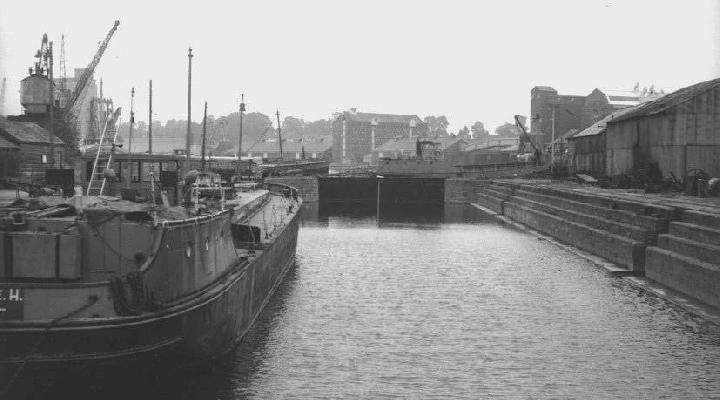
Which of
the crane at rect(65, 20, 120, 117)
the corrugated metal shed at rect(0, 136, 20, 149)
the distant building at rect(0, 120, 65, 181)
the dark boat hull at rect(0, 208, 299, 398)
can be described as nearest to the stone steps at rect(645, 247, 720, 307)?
the dark boat hull at rect(0, 208, 299, 398)

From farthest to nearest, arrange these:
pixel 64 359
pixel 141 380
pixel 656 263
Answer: pixel 656 263 → pixel 141 380 → pixel 64 359

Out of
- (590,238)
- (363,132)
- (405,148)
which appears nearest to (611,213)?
(590,238)

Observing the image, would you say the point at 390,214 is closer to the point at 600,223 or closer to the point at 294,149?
the point at 600,223

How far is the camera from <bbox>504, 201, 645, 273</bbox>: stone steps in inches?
1144

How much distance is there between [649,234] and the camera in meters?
28.4

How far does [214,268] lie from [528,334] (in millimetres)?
8586

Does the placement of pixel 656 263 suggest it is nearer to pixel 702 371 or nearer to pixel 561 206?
pixel 702 371

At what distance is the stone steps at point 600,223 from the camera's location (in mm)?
28734

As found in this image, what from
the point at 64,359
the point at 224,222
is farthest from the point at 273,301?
the point at 64,359

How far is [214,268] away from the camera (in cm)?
1628

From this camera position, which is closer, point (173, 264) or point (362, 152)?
point (173, 264)

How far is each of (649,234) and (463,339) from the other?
12.5 meters

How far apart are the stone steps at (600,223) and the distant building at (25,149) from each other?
93.6 ft

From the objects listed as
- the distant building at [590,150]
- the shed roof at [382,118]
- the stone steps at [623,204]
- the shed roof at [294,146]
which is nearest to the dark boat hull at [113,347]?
the stone steps at [623,204]
